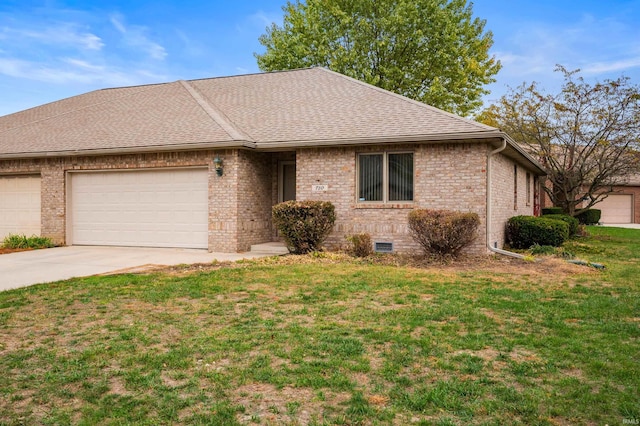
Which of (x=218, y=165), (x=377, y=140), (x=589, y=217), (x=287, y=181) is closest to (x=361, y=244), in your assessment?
(x=377, y=140)

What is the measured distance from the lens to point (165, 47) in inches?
772

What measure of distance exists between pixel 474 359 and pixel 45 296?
234 inches

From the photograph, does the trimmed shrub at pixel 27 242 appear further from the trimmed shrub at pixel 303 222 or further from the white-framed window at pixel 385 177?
the white-framed window at pixel 385 177

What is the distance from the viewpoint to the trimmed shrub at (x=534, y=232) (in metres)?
14.0

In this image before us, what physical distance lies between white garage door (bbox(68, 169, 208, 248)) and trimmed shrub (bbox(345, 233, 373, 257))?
4129 millimetres

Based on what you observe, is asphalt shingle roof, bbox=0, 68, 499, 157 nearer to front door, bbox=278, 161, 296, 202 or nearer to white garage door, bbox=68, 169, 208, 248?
white garage door, bbox=68, 169, 208, 248

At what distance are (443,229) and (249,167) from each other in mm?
5443

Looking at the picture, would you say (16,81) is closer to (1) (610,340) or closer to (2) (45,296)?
(2) (45,296)

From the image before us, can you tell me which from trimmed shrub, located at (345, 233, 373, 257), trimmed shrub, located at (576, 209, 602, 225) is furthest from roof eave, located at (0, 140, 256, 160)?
trimmed shrub, located at (576, 209, 602, 225)

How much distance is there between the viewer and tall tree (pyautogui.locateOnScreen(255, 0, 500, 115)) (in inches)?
1055

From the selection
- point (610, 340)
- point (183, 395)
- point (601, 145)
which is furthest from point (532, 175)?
point (183, 395)

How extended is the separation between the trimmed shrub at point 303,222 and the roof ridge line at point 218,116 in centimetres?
226

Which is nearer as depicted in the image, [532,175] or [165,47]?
[165,47]

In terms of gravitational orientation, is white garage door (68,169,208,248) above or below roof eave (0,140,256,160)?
below
